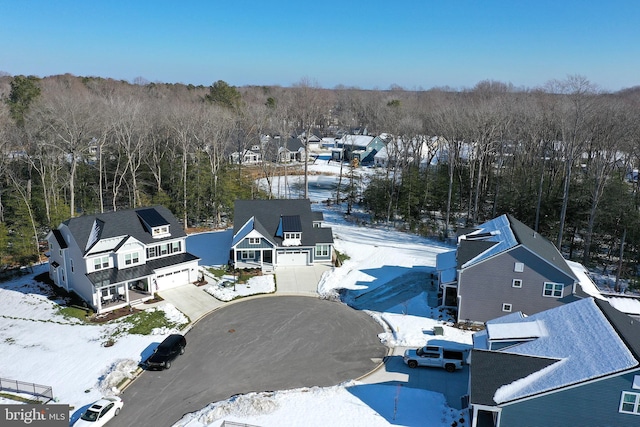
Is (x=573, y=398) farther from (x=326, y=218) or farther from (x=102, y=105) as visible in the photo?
(x=102, y=105)

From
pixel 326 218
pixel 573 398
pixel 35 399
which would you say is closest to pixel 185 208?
pixel 326 218

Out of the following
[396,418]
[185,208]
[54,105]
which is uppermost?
[54,105]

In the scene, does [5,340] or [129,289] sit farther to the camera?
[129,289]

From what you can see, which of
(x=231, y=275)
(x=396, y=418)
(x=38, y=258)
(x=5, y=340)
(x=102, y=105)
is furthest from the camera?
(x=102, y=105)

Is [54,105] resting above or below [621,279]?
above

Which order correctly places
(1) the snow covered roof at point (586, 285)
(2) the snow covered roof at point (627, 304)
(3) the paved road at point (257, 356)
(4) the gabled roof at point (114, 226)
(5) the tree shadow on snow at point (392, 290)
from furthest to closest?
(5) the tree shadow on snow at point (392, 290)
(4) the gabled roof at point (114, 226)
(1) the snow covered roof at point (586, 285)
(2) the snow covered roof at point (627, 304)
(3) the paved road at point (257, 356)

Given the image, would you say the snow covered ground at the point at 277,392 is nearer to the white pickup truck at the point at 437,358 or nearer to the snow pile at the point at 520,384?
the white pickup truck at the point at 437,358

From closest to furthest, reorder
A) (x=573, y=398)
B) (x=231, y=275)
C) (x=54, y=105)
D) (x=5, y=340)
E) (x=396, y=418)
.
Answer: (x=573, y=398), (x=396, y=418), (x=5, y=340), (x=231, y=275), (x=54, y=105)

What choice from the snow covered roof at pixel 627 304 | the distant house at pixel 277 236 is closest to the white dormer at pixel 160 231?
the distant house at pixel 277 236
